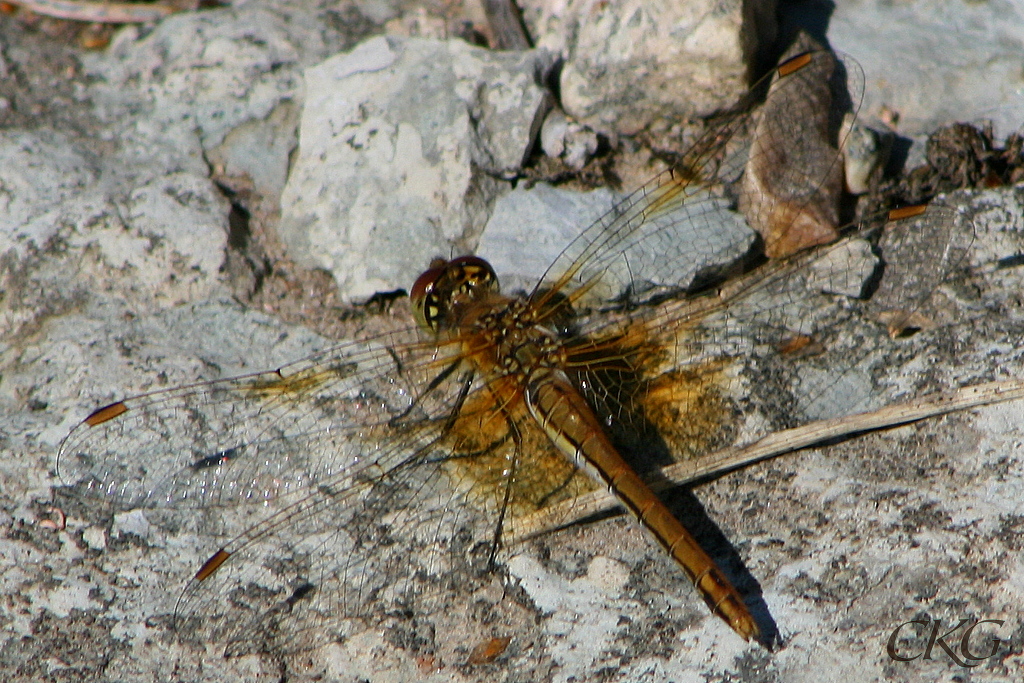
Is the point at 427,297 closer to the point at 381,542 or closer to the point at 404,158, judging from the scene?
the point at 404,158

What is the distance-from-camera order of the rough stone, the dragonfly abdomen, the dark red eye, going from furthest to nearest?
the rough stone
the dark red eye
the dragonfly abdomen

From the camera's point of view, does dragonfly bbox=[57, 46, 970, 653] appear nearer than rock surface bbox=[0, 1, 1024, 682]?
No

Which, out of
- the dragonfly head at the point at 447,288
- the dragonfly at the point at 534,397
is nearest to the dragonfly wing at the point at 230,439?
the dragonfly at the point at 534,397

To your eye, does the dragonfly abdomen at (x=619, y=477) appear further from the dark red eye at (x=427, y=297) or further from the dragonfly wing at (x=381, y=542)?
the dark red eye at (x=427, y=297)

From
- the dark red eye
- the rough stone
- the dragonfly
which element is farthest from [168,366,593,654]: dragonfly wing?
the rough stone

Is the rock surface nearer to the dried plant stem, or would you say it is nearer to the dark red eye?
the dried plant stem

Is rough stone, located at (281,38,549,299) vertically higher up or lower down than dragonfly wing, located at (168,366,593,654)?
higher up

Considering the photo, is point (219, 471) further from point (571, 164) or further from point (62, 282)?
point (571, 164)

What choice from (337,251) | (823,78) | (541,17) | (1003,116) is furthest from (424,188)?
(1003,116)

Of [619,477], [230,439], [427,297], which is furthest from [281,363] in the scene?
[619,477]
